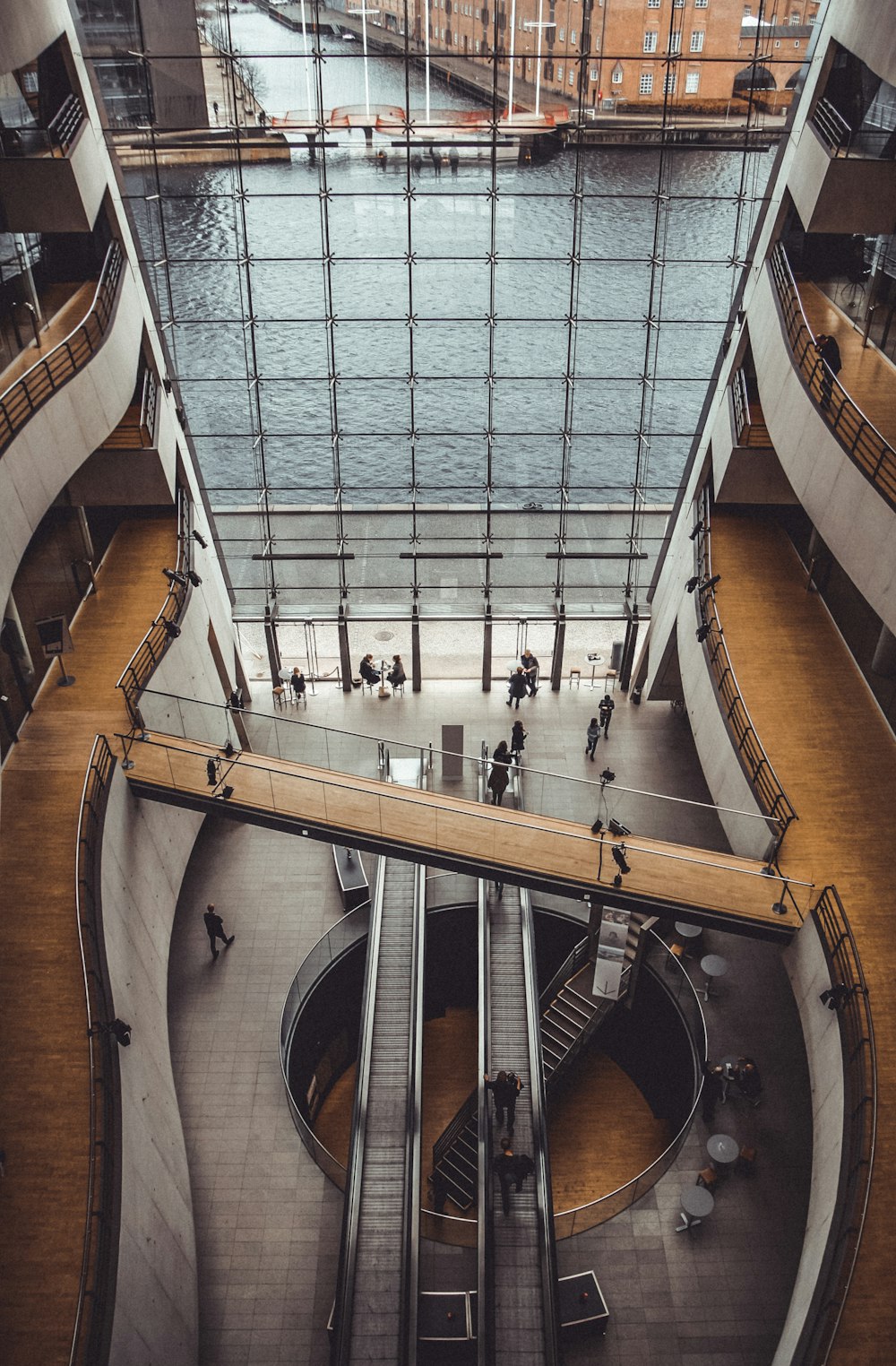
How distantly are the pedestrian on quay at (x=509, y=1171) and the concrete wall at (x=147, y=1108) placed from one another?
3.41m

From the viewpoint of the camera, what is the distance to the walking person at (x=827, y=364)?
12.1 metres

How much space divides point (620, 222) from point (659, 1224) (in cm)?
1479

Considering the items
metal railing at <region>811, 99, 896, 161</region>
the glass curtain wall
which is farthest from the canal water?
metal railing at <region>811, 99, 896, 161</region>

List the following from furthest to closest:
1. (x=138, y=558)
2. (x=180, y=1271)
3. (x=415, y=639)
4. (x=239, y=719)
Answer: (x=415, y=639)
(x=138, y=558)
(x=239, y=719)
(x=180, y=1271)

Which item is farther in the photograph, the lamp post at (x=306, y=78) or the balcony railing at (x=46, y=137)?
the lamp post at (x=306, y=78)

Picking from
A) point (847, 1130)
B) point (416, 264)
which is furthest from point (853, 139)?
point (847, 1130)

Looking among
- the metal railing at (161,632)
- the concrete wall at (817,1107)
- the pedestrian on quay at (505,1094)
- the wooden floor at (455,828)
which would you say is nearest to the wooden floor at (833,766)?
the concrete wall at (817,1107)

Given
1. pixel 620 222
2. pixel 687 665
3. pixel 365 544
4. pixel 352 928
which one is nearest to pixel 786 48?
pixel 620 222

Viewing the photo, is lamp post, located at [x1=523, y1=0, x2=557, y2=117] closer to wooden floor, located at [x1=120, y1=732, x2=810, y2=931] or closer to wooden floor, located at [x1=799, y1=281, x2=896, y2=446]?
wooden floor, located at [x1=799, y1=281, x2=896, y2=446]

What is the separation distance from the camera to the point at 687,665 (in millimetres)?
15992

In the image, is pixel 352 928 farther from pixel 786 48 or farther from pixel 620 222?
pixel 786 48

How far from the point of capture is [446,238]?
55.8ft

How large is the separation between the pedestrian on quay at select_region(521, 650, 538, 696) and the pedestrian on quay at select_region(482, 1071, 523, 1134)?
8.48m

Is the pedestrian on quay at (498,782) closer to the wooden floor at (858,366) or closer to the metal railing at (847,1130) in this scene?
the metal railing at (847,1130)
